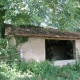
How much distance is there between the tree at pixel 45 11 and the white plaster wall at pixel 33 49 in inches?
71.1

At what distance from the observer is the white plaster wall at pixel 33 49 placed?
1273cm

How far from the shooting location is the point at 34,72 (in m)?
11.7

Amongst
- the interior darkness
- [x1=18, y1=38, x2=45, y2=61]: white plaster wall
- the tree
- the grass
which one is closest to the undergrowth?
the grass

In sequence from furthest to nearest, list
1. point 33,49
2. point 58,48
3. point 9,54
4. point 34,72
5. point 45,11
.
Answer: point 58,48, point 33,49, point 9,54, point 34,72, point 45,11

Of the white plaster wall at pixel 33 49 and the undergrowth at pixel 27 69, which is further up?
the white plaster wall at pixel 33 49

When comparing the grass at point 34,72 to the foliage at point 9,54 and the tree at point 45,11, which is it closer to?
the foliage at point 9,54

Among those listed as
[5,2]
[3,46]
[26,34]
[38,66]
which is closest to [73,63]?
[38,66]

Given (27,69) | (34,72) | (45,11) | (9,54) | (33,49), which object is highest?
(45,11)

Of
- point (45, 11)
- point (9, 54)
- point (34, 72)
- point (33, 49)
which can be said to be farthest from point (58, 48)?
point (45, 11)

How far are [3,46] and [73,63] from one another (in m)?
6.01

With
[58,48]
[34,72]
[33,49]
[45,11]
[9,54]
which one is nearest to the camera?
[45,11]

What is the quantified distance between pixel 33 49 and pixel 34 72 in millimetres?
2050

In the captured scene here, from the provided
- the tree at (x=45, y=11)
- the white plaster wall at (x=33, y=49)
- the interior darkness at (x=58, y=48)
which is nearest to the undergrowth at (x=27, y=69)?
the white plaster wall at (x=33, y=49)

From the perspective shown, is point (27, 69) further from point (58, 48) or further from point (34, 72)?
point (58, 48)
